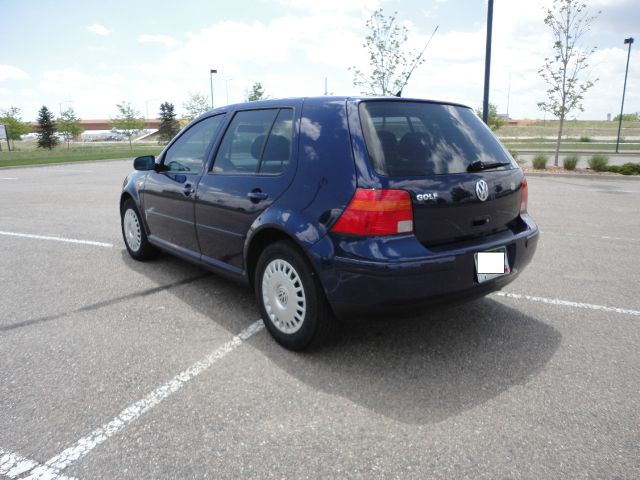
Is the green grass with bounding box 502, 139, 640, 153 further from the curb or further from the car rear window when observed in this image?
the car rear window

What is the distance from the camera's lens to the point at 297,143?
10.3ft

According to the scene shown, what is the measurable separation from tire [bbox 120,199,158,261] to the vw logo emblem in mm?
3589

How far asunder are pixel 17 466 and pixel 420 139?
2.69m

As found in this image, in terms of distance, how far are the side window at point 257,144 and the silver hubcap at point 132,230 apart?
1852 mm

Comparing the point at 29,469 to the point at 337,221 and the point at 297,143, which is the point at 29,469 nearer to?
the point at 337,221

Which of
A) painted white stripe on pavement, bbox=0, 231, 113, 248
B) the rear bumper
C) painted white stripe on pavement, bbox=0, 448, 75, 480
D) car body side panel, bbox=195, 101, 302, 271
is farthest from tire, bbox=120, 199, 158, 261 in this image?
painted white stripe on pavement, bbox=0, 448, 75, 480

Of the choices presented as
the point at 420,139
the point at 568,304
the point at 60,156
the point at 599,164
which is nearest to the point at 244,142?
the point at 420,139

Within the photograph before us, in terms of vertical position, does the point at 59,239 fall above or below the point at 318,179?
below

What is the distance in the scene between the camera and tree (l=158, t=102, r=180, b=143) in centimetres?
6950

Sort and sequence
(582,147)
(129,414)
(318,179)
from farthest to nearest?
(582,147), (318,179), (129,414)

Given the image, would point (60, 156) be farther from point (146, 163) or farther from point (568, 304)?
point (568, 304)

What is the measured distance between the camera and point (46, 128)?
60969mm

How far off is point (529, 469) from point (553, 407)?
1.89 feet

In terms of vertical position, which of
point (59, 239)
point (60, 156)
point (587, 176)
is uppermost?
point (60, 156)
